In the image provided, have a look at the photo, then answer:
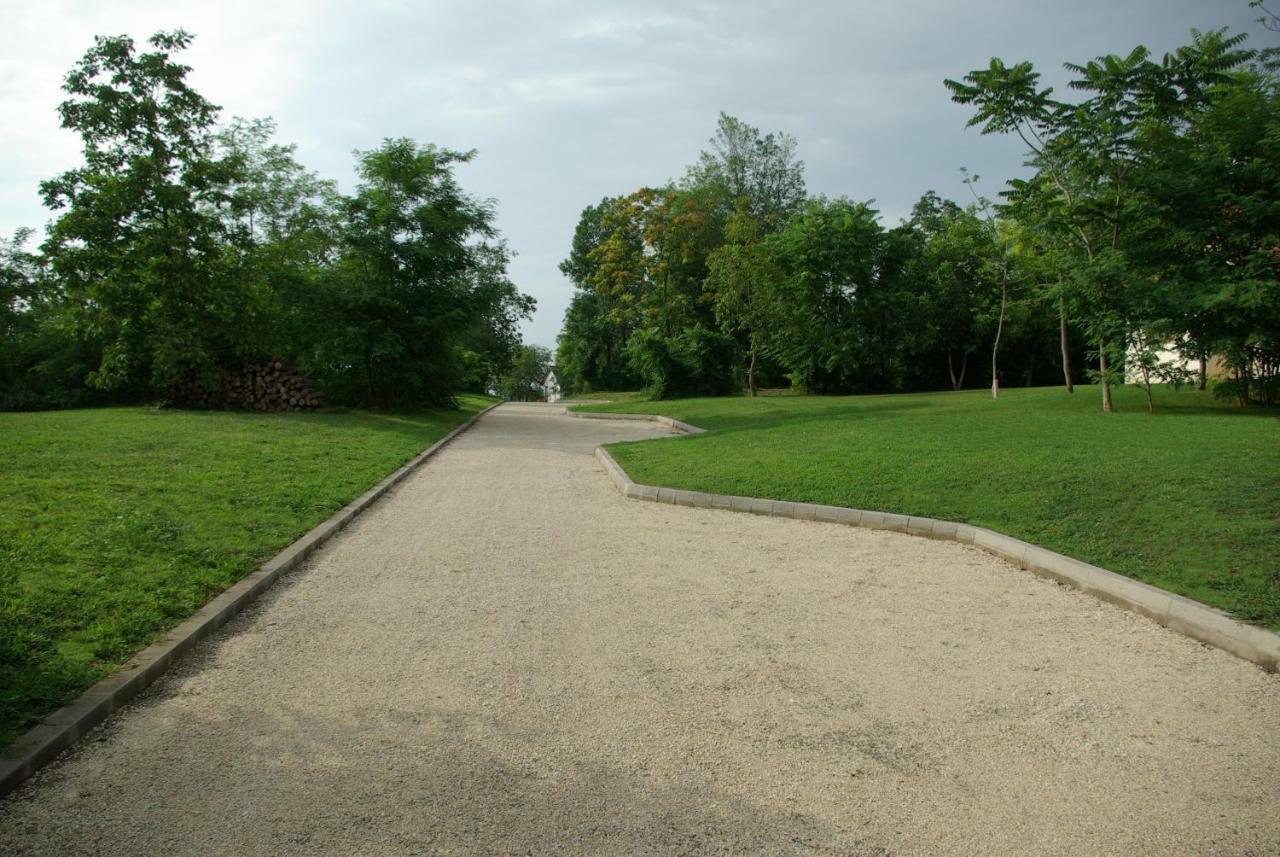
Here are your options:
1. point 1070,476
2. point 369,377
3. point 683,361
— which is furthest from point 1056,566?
point 683,361

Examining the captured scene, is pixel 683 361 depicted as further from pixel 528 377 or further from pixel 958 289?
pixel 528 377

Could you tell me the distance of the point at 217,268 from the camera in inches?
771

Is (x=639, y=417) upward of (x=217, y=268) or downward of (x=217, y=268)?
downward

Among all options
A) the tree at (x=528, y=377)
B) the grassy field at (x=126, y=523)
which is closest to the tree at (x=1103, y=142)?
the grassy field at (x=126, y=523)

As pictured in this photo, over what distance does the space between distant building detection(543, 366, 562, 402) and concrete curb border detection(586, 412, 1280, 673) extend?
69.1 m

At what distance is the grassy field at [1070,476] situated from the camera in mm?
5855

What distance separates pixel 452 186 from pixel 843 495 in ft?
57.1

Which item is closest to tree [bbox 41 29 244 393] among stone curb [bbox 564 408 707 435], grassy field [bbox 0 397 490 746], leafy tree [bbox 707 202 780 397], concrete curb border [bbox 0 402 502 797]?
grassy field [bbox 0 397 490 746]

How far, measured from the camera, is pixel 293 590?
578cm

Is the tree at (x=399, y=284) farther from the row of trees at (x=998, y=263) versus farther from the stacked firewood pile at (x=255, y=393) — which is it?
the row of trees at (x=998, y=263)

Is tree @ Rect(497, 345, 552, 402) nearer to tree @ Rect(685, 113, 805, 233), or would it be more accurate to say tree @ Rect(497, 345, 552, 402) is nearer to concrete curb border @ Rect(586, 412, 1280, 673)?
tree @ Rect(685, 113, 805, 233)

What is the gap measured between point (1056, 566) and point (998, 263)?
868 inches

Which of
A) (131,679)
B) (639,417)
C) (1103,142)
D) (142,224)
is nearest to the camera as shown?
(131,679)

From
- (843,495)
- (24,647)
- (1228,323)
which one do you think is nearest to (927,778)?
(24,647)
